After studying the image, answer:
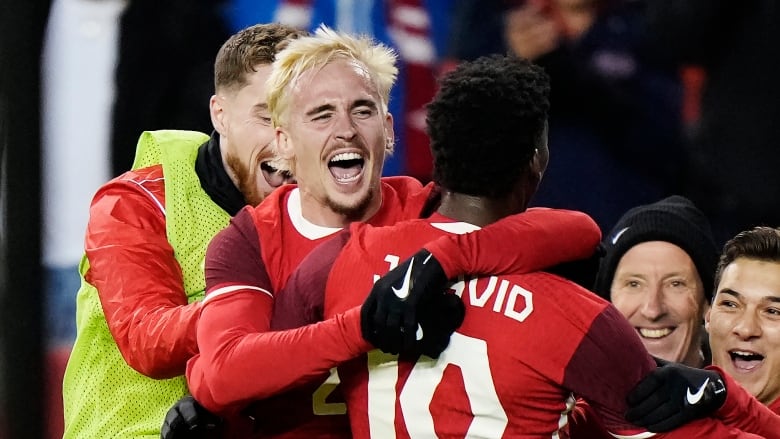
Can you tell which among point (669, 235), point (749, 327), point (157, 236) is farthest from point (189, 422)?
point (669, 235)

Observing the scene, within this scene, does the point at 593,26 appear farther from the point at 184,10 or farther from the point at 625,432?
the point at 625,432

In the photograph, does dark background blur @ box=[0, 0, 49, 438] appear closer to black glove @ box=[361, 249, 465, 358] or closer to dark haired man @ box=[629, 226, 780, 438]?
dark haired man @ box=[629, 226, 780, 438]

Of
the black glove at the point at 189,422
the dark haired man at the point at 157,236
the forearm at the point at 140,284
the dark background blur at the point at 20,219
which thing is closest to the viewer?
the black glove at the point at 189,422

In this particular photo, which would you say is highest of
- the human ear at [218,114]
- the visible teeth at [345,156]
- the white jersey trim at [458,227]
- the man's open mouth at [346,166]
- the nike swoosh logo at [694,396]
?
the white jersey trim at [458,227]

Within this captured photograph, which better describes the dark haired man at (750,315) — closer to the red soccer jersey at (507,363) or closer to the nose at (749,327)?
the nose at (749,327)

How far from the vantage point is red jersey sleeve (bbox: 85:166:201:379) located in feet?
7.70

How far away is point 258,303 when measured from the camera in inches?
81.5

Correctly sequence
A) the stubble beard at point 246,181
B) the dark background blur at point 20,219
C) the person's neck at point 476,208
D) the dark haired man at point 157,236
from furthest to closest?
the dark background blur at point 20,219
the stubble beard at point 246,181
the dark haired man at point 157,236
the person's neck at point 476,208

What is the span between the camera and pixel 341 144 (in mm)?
2264

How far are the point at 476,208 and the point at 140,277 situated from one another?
0.82m

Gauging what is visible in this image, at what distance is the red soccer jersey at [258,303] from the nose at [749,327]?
798 mm

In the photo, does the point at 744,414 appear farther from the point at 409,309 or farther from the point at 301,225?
the point at 301,225

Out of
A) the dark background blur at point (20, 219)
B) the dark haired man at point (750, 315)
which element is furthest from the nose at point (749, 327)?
the dark background blur at point (20, 219)

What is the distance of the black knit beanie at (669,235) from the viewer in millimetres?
3066
